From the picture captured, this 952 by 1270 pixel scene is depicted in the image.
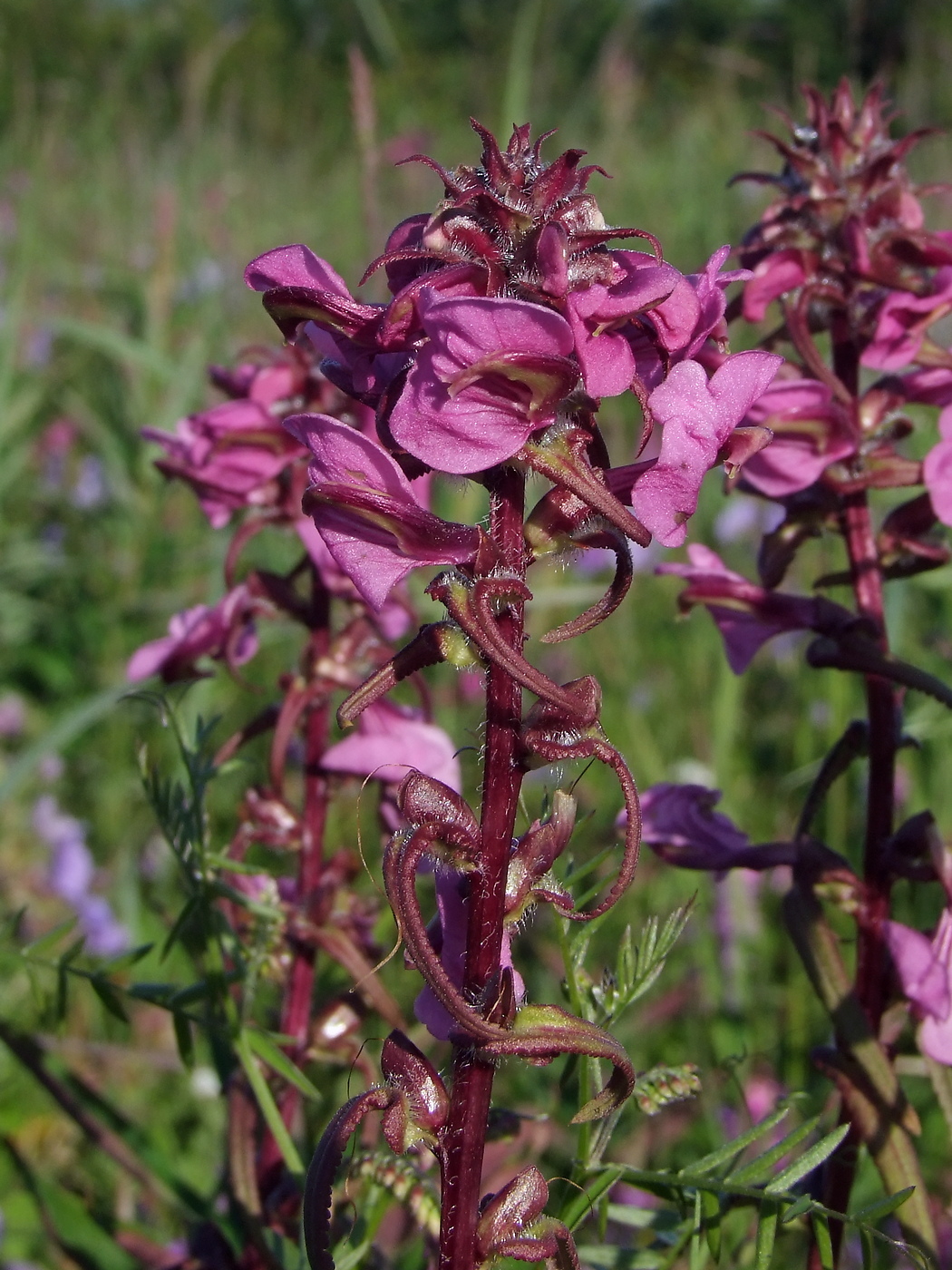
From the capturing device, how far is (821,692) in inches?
107

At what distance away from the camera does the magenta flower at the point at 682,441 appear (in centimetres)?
69

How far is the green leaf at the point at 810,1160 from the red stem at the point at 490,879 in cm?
19

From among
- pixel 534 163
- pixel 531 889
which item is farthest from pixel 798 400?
pixel 531 889

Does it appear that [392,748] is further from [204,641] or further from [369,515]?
[369,515]

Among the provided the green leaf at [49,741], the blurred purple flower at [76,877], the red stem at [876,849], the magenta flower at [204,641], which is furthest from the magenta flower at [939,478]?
the blurred purple flower at [76,877]

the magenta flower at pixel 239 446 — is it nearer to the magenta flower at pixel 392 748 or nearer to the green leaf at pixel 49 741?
the magenta flower at pixel 392 748

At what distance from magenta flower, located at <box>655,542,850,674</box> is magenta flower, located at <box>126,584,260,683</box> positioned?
0.46 meters

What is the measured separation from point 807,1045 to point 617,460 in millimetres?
2239

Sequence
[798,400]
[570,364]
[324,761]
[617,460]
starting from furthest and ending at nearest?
[617,460] < [324,761] < [798,400] < [570,364]

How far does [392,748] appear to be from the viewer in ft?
4.24

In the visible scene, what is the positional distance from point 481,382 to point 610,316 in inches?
3.5

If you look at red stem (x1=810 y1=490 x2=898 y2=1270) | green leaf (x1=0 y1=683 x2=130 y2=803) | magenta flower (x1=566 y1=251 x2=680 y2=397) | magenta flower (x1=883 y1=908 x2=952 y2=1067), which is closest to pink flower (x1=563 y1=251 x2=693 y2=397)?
magenta flower (x1=566 y1=251 x2=680 y2=397)

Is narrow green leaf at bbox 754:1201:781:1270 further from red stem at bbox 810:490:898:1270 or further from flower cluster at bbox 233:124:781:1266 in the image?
red stem at bbox 810:490:898:1270

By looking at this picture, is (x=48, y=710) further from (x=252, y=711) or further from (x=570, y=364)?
(x=570, y=364)
